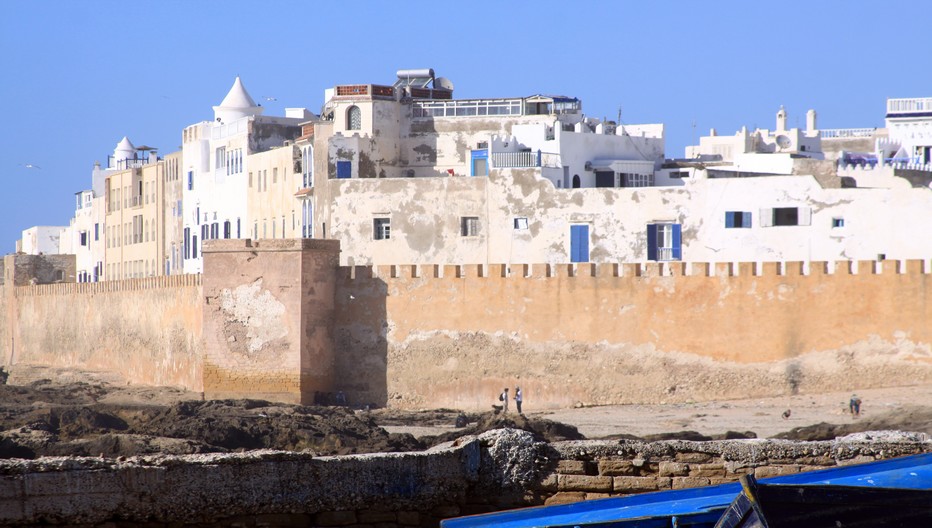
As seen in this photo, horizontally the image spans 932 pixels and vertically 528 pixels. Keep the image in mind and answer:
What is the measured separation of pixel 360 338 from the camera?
80.0 feet

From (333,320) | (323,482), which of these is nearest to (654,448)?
(323,482)

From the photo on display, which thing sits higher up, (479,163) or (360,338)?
(479,163)

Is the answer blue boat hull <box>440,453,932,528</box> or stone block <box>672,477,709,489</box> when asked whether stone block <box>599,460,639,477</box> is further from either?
blue boat hull <box>440,453,932,528</box>

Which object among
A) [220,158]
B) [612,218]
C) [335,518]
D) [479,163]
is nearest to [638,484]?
[335,518]

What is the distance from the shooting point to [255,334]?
24281mm

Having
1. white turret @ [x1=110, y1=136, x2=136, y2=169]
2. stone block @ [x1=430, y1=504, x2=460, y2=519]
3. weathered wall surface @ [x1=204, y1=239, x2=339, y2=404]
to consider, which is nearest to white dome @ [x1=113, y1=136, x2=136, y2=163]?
white turret @ [x1=110, y1=136, x2=136, y2=169]

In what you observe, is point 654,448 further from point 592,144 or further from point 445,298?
point 592,144

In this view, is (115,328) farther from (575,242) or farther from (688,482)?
(688,482)

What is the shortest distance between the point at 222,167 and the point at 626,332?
20.7m

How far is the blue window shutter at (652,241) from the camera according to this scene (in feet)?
90.3

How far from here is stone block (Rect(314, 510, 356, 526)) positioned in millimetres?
7621

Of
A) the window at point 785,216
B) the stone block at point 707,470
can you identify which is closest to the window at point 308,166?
the window at point 785,216

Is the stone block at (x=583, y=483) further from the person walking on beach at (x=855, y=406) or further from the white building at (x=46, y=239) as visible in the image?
the white building at (x=46, y=239)

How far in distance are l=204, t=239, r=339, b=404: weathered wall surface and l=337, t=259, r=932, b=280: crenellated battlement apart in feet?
2.68
